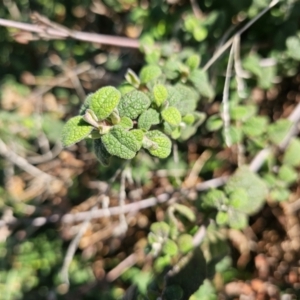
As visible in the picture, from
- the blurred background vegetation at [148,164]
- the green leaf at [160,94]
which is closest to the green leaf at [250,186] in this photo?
the blurred background vegetation at [148,164]

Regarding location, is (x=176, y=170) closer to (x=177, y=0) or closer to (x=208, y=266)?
(x=208, y=266)

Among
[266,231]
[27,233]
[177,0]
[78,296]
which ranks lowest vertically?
[78,296]

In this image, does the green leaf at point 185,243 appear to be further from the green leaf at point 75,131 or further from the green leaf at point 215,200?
the green leaf at point 75,131

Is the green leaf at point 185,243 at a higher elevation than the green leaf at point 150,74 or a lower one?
lower

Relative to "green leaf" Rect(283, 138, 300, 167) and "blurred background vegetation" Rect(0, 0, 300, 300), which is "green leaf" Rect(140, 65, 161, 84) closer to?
"blurred background vegetation" Rect(0, 0, 300, 300)

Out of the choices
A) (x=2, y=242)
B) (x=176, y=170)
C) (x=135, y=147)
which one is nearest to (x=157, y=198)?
(x=176, y=170)
